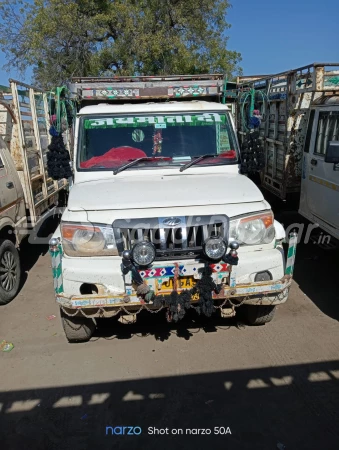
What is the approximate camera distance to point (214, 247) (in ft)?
9.77

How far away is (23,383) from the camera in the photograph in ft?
10.7

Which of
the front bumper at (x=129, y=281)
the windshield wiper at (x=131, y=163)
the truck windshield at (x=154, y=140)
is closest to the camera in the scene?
the front bumper at (x=129, y=281)

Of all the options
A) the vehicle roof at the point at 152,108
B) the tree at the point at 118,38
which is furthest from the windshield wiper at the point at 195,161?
the tree at the point at 118,38

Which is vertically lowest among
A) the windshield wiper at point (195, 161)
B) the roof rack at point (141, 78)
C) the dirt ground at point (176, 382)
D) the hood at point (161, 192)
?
the dirt ground at point (176, 382)

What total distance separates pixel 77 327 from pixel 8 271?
160 centimetres

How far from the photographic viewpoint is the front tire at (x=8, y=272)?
15.0 feet

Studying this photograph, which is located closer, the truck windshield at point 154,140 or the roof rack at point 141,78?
the truck windshield at point 154,140

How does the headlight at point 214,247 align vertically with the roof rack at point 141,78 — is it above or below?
below

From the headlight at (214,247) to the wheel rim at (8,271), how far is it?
9.12 feet

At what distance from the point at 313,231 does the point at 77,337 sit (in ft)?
12.4

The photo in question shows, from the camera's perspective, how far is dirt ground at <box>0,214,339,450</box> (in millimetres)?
2674

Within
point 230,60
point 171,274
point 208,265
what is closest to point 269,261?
point 208,265

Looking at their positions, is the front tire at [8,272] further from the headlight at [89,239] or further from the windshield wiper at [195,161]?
the windshield wiper at [195,161]

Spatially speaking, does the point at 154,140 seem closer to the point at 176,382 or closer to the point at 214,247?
the point at 214,247
